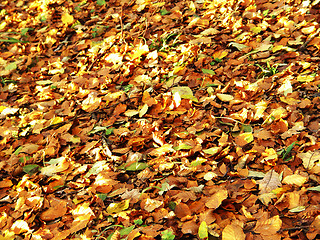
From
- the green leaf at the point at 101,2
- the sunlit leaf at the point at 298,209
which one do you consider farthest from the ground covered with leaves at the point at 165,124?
the green leaf at the point at 101,2

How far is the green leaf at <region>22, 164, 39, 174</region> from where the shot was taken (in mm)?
1985

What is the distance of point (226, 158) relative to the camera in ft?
6.02

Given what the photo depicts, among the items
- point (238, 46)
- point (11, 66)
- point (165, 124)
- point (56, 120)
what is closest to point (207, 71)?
point (238, 46)

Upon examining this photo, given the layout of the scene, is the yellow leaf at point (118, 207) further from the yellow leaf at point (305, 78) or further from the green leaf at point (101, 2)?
the green leaf at point (101, 2)

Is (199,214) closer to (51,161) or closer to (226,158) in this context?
(226,158)

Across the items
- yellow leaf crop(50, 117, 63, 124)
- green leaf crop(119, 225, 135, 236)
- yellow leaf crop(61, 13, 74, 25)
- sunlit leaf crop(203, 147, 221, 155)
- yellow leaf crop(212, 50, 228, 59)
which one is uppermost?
yellow leaf crop(61, 13, 74, 25)

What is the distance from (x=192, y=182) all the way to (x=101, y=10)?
2377mm

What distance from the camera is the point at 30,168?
2.00 meters

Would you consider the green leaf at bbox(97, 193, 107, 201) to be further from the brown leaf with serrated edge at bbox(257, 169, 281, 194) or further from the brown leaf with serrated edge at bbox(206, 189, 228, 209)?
the brown leaf with serrated edge at bbox(257, 169, 281, 194)

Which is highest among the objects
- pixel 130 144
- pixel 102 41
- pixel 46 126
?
pixel 102 41

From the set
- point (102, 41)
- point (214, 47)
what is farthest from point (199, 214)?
point (102, 41)

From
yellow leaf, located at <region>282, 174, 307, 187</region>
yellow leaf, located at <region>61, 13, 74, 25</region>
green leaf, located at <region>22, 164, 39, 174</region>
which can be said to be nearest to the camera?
yellow leaf, located at <region>282, 174, 307, 187</region>

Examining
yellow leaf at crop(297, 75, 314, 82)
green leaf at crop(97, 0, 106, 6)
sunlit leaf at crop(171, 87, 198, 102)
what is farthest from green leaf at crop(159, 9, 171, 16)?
yellow leaf at crop(297, 75, 314, 82)

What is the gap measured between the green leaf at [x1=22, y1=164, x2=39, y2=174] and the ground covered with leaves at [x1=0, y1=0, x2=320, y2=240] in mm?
13
